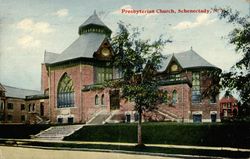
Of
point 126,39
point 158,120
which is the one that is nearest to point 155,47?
point 126,39

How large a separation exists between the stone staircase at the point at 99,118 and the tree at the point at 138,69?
6.89 m

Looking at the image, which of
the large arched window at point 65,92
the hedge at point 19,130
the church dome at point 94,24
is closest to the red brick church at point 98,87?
the large arched window at point 65,92

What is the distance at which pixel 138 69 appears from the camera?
49.8ft

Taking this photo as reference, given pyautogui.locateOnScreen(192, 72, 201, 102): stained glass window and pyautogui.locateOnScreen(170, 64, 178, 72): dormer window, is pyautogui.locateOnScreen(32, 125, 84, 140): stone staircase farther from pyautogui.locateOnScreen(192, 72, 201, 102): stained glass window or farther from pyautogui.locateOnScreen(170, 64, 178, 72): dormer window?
pyautogui.locateOnScreen(192, 72, 201, 102): stained glass window

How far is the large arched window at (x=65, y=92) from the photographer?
24225 millimetres

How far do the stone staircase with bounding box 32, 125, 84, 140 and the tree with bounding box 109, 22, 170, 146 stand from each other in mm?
6125

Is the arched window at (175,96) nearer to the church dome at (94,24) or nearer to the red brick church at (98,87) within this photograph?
the red brick church at (98,87)

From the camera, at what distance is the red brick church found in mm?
20141

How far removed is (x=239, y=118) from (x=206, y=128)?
3.20 metres

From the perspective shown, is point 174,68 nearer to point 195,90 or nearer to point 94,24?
point 195,90

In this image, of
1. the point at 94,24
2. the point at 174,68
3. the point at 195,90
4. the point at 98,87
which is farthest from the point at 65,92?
the point at 195,90

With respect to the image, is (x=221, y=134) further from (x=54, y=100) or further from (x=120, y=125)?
(x=54, y=100)

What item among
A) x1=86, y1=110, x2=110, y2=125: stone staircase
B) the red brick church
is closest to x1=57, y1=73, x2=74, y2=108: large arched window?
the red brick church

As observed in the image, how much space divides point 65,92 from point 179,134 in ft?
35.8
